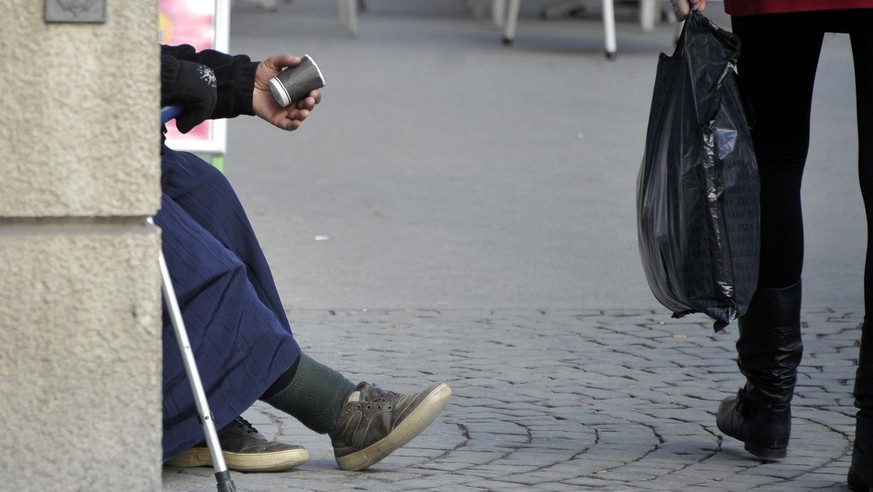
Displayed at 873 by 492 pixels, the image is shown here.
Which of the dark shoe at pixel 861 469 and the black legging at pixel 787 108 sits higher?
the black legging at pixel 787 108

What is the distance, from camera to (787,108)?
3365 mm

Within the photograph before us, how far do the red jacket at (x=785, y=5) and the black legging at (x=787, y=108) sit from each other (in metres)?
0.04

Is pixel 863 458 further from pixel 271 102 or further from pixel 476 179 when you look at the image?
pixel 476 179

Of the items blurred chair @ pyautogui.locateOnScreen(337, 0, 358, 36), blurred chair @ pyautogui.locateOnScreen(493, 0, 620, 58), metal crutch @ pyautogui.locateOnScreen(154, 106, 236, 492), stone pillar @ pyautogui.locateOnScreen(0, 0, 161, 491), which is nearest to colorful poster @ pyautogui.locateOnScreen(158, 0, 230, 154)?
metal crutch @ pyautogui.locateOnScreen(154, 106, 236, 492)

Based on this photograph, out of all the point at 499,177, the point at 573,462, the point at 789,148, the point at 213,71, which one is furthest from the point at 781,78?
the point at 499,177

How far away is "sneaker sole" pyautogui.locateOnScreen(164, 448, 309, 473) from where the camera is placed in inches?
134

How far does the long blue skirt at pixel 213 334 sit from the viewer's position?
3156mm

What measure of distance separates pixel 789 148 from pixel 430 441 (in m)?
1.12

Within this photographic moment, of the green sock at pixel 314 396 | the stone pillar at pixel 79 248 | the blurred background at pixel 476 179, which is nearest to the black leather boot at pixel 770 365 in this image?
the green sock at pixel 314 396

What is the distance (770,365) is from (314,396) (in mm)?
1056

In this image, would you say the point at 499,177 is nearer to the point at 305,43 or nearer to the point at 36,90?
the point at 36,90

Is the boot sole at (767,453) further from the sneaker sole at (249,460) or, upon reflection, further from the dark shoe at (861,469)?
the sneaker sole at (249,460)

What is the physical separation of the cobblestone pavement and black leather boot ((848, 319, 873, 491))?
0.12 m

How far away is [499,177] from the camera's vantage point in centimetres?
795
